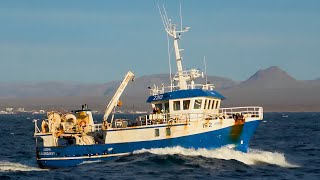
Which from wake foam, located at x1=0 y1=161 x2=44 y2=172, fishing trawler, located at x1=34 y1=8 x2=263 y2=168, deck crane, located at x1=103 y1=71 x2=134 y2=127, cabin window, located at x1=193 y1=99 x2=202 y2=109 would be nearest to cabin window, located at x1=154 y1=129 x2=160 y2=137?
fishing trawler, located at x1=34 y1=8 x2=263 y2=168

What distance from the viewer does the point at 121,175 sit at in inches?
1437

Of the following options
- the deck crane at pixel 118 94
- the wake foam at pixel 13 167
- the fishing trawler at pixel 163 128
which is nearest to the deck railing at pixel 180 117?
the fishing trawler at pixel 163 128

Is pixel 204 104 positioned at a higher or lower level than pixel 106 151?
higher

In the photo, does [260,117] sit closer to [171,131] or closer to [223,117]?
[223,117]

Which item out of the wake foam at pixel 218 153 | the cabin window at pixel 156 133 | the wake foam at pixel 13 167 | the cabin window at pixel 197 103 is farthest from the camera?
the cabin window at pixel 197 103

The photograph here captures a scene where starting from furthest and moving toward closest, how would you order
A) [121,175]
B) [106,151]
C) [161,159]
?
[106,151]
[161,159]
[121,175]

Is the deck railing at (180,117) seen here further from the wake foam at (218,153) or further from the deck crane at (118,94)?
the deck crane at (118,94)

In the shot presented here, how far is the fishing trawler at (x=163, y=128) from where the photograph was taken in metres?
41.8

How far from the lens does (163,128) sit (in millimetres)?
41906

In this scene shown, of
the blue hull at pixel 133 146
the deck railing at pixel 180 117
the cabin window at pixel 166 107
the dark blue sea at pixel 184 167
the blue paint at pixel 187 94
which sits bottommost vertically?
the dark blue sea at pixel 184 167

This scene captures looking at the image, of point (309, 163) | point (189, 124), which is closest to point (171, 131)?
point (189, 124)

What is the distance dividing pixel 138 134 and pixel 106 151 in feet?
8.62

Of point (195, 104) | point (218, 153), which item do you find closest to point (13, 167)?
point (195, 104)

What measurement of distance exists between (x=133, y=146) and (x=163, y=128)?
8.36 feet
